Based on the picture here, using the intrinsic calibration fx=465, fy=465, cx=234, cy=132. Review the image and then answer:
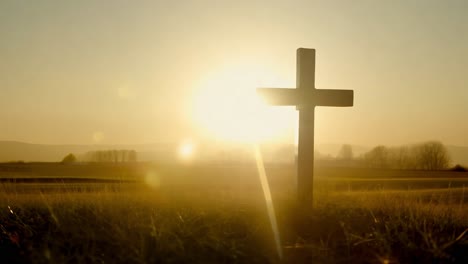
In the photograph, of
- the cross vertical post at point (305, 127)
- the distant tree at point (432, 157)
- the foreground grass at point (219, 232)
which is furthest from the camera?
the distant tree at point (432, 157)

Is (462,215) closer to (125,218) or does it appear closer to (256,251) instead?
(256,251)

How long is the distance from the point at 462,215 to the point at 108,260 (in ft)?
20.5

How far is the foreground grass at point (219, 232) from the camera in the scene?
5707 millimetres

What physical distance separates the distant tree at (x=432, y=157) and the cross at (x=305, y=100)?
54.9 metres

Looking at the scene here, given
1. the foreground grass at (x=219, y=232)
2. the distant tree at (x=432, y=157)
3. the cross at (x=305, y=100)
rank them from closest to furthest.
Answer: the foreground grass at (x=219, y=232) < the cross at (x=305, y=100) < the distant tree at (x=432, y=157)

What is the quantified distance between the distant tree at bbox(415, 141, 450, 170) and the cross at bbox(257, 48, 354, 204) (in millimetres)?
54859

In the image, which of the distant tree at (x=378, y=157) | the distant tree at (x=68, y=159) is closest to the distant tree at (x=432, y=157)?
the distant tree at (x=378, y=157)

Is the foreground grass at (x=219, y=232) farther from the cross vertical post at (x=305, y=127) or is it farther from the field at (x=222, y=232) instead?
the cross vertical post at (x=305, y=127)

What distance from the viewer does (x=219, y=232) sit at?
22.5ft

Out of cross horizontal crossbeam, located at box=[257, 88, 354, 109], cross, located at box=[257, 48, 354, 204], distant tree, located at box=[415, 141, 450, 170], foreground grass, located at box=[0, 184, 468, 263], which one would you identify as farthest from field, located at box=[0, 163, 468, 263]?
distant tree, located at box=[415, 141, 450, 170]

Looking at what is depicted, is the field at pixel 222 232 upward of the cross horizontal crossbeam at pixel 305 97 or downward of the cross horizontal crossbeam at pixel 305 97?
downward

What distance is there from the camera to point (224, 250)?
584 centimetres

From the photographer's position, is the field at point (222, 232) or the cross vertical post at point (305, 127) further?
the cross vertical post at point (305, 127)

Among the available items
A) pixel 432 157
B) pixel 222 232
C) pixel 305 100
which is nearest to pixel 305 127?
pixel 305 100
